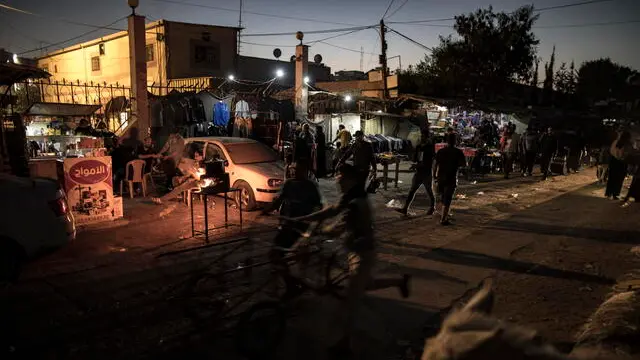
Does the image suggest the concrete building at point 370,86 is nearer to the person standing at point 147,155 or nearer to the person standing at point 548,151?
the person standing at point 548,151

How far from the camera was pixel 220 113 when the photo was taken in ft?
51.8

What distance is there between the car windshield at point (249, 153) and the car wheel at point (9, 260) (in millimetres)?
5279

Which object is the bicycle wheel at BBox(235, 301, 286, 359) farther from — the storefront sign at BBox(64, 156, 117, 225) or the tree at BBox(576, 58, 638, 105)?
the tree at BBox(576, 58, 638, 105)

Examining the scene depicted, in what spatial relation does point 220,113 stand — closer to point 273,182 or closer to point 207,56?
point 273,182

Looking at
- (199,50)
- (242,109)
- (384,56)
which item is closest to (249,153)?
(242,109)

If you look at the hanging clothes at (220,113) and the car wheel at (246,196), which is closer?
the car wheel at (246,196)

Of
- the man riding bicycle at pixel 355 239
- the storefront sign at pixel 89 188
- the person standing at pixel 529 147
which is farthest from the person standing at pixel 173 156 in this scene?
the person standing at pixel 529 147

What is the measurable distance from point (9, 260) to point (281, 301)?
146 inches

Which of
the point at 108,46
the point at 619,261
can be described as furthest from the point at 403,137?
the point at 108,46

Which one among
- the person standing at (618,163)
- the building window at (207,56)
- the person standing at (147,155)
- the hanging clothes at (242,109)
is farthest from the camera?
the building window at (207,56)

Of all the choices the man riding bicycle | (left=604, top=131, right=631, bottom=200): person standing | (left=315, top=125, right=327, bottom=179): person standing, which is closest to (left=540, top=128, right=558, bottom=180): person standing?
(left=604, top=131, right=631, bottom=200): person standing

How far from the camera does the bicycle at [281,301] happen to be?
3.95 metres

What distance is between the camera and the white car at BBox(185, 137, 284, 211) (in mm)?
9836

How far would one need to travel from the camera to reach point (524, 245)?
304 inches
